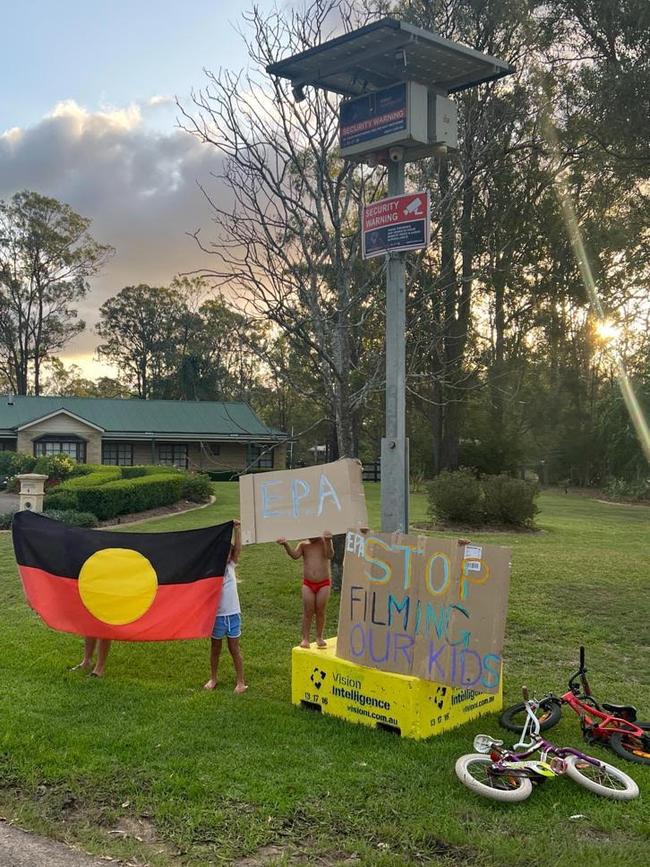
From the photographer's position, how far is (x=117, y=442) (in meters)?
45.0

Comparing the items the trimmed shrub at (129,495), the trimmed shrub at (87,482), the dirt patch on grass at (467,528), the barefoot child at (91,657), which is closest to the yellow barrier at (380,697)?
the barefoot child at (91,657)

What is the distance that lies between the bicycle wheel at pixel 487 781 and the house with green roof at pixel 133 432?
3719 centimetres

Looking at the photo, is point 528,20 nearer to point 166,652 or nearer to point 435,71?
point 435,71

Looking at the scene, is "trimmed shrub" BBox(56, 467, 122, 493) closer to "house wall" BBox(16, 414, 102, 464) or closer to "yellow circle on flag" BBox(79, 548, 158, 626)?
"yellow circle on flag" BBox(79, 548, 158, 626)

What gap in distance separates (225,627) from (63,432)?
38.0 m

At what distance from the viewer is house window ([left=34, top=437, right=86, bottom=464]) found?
4194 cm

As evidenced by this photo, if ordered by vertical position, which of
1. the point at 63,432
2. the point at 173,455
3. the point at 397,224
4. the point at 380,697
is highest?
the point at 397,224

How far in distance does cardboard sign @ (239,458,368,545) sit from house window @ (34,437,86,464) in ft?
122

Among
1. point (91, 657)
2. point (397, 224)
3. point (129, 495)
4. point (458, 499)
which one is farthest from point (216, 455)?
point (397, 224)

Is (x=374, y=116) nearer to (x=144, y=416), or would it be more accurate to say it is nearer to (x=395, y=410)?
(x=395, y=410)

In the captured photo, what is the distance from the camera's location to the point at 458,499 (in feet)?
67.1

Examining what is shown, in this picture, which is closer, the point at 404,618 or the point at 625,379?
the point at 404,618

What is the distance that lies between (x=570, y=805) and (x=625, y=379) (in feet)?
98.9

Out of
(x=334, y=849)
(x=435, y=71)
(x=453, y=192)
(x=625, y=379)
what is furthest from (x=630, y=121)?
(x=625, y=379)
